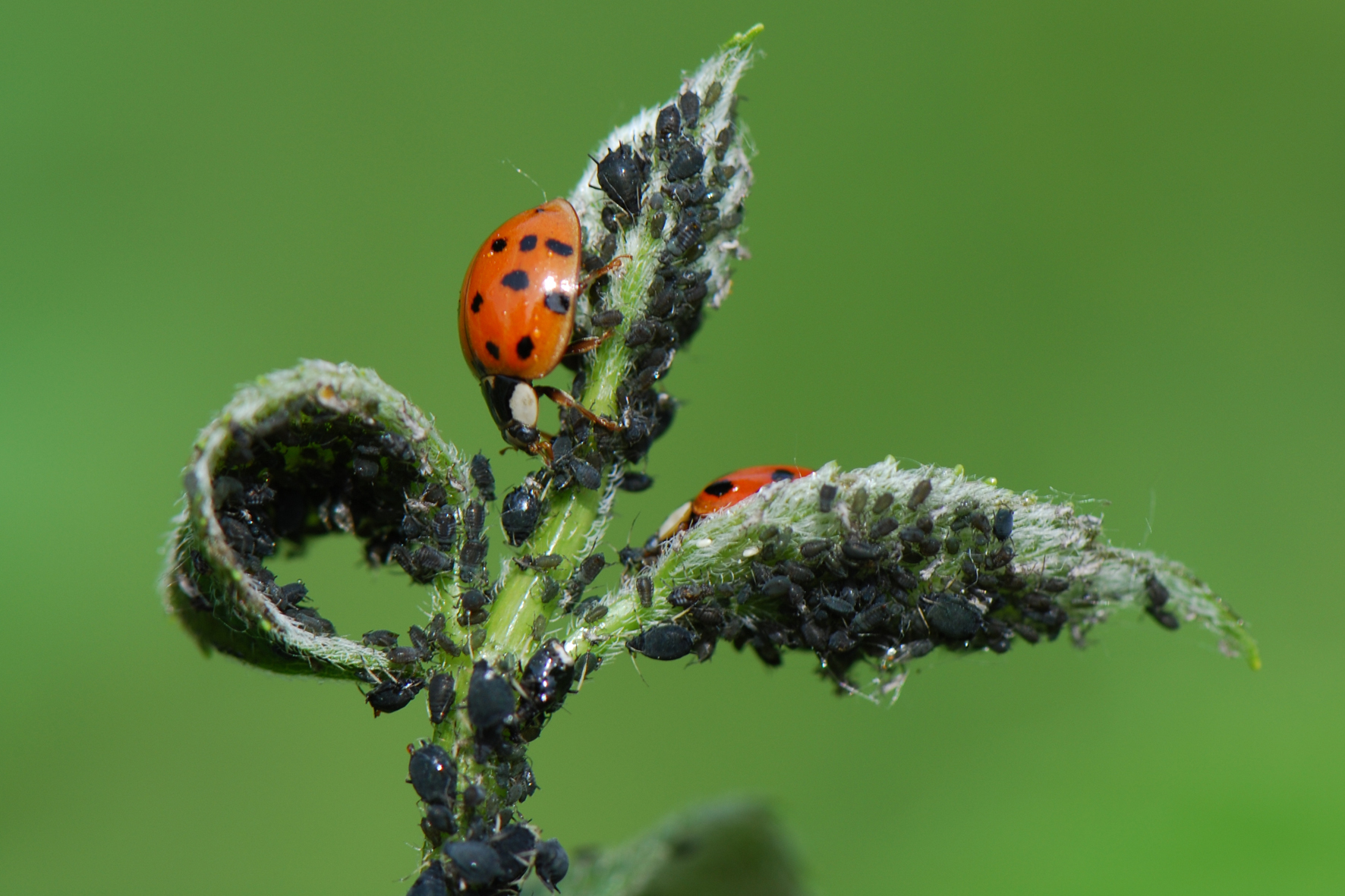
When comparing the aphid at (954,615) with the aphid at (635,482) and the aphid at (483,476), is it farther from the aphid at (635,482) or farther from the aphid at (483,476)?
the aphid at (483,476)

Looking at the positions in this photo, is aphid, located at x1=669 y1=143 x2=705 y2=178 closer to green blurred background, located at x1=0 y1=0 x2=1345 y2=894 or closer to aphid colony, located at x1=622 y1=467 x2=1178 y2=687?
aphid colony, located at x1=622 y1=467 x2=1178 y2=687

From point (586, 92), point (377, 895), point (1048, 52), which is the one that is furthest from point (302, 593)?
point (1048, 52)

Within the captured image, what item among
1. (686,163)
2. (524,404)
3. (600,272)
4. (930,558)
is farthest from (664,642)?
(524,404)

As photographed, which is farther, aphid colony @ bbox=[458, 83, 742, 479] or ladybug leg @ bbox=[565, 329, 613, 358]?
ladybug leg @ bbox=[565, 329, 613, 358]

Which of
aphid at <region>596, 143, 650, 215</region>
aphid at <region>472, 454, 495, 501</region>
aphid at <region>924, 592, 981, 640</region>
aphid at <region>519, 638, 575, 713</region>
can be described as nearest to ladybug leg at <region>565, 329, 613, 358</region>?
aphid at <region>596, 143, 650, 215</region>

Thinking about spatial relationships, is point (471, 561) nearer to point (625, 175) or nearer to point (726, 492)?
point (726, 492)
